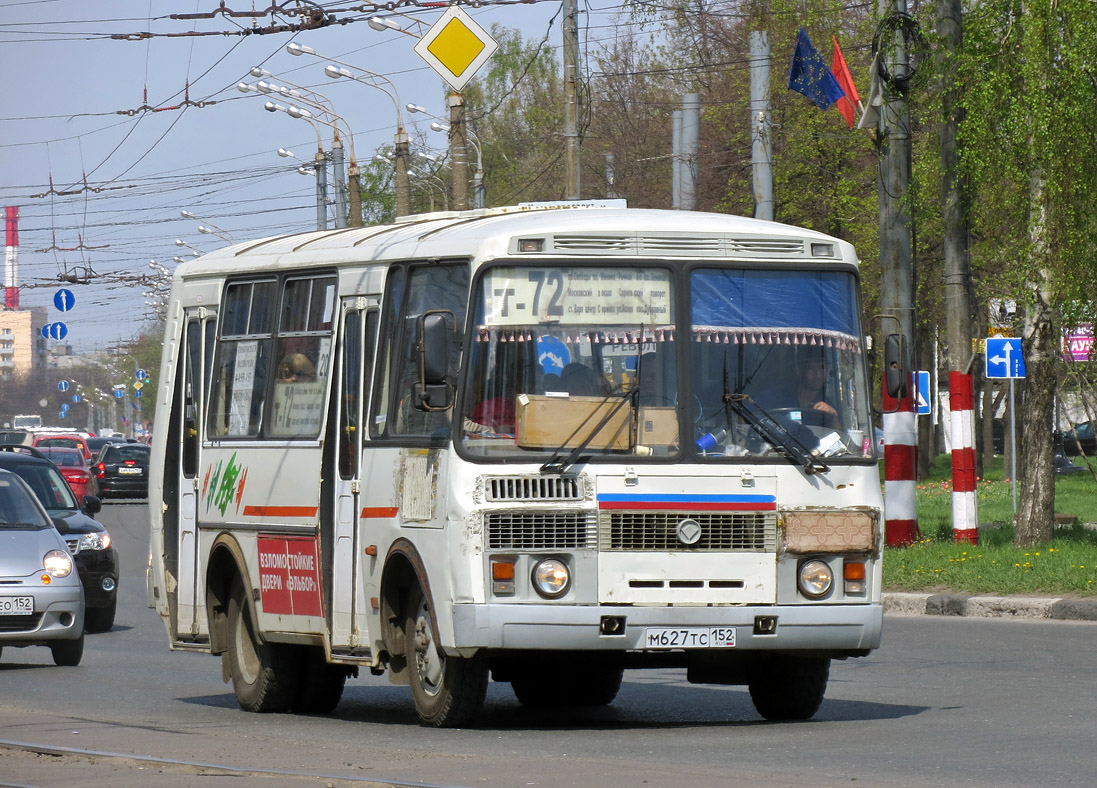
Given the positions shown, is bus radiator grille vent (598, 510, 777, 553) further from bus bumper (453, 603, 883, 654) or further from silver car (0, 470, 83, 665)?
silver car (0, 470, 83, 665)

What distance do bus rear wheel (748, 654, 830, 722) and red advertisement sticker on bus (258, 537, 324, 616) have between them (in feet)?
7.91

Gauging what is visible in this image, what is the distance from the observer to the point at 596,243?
33.2ft

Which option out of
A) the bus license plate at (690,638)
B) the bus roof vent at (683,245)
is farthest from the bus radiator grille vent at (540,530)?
the bus roof vent at (683,245)

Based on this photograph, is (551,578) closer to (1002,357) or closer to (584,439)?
(584,439)

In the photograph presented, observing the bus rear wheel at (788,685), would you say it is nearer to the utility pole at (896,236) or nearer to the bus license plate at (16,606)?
the bus license plate at (16,606)

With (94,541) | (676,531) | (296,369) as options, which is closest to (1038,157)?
(94,541)

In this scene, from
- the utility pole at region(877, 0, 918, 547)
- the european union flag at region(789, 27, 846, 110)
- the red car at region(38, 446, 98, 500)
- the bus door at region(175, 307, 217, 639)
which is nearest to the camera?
the bus door at region(175, 307, 217, 639)

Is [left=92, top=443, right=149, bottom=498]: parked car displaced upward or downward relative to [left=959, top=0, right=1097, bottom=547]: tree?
downward

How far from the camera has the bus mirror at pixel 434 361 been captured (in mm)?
9477

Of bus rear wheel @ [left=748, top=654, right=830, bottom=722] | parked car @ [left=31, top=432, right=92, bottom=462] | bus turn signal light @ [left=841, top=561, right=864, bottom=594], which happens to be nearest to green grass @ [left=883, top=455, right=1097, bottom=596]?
bus rear wheel @ [left=748, top=654, right=830, bottom=722]

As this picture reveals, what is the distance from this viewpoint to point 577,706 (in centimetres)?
1191

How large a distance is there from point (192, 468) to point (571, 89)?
16.4 meters

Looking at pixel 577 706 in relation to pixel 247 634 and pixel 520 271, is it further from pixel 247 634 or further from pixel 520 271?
pixel 520 271

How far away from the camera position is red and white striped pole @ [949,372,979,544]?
70.1 feet
